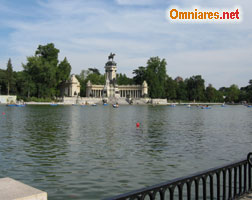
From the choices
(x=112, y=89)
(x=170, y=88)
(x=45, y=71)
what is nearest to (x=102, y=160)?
(x=45, y=71)

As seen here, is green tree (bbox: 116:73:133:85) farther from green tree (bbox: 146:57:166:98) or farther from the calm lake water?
the calm lake water

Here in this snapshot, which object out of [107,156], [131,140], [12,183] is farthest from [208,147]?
[12,183]

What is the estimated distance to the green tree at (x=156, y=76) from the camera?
13425cm

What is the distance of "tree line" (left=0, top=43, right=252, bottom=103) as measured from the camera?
10694cm

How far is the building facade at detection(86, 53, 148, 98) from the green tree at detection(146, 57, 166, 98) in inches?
129

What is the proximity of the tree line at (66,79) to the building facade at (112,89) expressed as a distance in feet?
18.4

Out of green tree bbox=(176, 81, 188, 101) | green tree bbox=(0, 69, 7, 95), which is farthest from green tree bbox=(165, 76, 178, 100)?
green tree bbox=(0, 69, 7, 95)

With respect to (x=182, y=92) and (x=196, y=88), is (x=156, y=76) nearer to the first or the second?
(x=182, y=92)

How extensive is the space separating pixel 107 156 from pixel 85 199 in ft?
19.3

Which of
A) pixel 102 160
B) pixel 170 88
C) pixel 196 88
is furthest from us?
pixel 196 88

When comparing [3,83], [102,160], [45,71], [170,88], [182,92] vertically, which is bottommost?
[102,160]

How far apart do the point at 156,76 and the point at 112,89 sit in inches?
785

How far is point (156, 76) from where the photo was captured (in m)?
135

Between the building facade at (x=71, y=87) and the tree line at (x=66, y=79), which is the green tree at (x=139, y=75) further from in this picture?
the building facade at (x=71, y=87)
